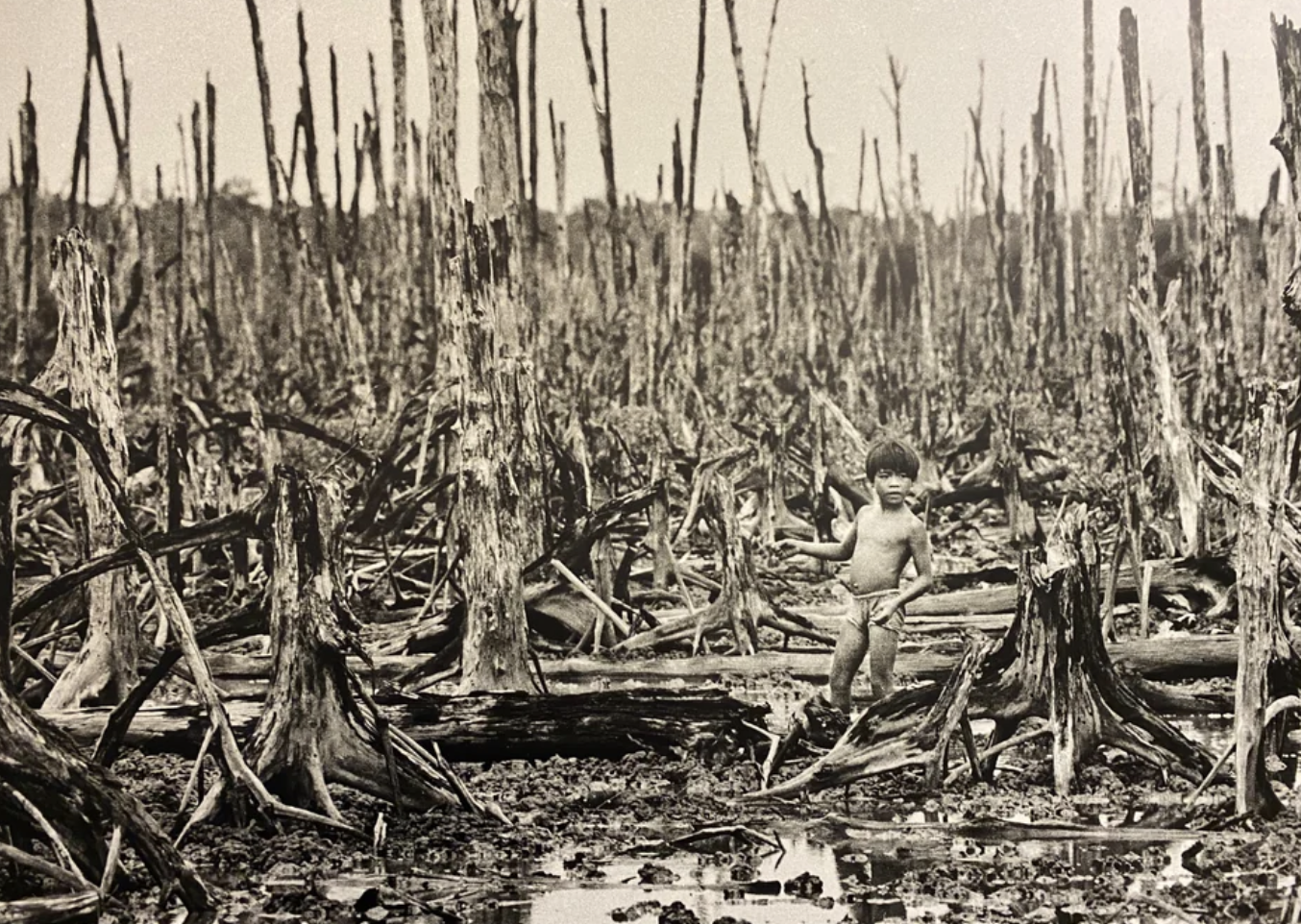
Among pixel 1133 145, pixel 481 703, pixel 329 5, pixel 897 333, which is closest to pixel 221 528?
pixel 481 703

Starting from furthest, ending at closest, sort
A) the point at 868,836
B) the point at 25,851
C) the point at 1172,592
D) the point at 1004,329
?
the point at 1004,329 → the point at 1172,592 → the point at 868,836 → the point at 25,851

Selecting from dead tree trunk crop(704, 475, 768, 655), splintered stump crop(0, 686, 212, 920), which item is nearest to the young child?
dead tree trunk crop(704, 475, 768, 655)

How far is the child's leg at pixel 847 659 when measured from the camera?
17.4 feet

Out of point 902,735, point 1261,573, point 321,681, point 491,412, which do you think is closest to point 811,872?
point 902,735

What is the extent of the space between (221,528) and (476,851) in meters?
1.23

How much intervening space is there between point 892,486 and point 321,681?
1850 mm

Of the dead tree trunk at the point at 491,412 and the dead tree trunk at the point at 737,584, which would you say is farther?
the dead tree trunk at the point at 737,584

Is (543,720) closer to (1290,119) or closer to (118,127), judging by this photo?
(118,127)

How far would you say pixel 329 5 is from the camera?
5383mm

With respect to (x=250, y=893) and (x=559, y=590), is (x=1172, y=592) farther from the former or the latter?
(x=250, y=893)

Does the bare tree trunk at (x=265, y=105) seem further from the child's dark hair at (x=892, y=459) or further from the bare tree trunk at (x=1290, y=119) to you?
the bare tree trunk at (x=1290, y=119)

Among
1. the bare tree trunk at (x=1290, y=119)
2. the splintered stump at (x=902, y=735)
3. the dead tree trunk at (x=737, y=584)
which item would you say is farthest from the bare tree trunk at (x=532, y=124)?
the bare tree trunk at (x=1290, y=119)

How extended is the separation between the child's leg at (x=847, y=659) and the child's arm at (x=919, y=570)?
108 mm

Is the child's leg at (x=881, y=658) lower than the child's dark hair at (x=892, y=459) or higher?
lower
